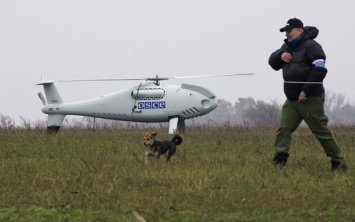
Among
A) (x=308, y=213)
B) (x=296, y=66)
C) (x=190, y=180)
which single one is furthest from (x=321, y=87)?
(x=308, y=213)

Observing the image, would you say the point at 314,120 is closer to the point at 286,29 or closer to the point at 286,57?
the point at 286,57

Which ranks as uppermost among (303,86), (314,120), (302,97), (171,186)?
(303,86)

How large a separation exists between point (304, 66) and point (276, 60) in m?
0.42

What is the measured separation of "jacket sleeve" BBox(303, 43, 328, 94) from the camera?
9008 mm

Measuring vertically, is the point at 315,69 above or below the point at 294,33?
below

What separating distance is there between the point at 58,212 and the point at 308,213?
85.4 inches

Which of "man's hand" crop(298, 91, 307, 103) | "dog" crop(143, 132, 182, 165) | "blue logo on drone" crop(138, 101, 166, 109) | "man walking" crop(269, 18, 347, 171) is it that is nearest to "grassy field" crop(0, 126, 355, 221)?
"dog" crop(143, 132, 182, 165)

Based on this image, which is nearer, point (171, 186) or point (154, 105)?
point (171, 186)

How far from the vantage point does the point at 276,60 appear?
9445mm

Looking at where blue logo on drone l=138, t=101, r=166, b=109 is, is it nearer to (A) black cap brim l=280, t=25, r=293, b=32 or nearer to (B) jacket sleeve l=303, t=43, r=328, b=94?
(A) black cap brim l=280, t=25, r=293, b=32

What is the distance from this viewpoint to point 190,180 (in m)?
7.83

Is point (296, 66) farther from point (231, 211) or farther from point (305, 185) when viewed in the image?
point (231, 211)

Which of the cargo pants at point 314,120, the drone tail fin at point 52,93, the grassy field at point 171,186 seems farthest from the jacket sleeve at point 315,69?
the drone tail fin at point 52,93

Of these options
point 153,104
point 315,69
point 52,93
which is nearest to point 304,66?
point 315,69
